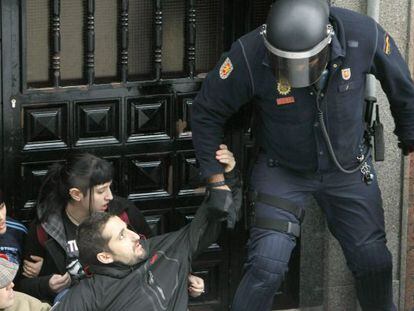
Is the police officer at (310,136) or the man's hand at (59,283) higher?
the police officer at (310,136)

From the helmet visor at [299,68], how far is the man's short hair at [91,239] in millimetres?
1070

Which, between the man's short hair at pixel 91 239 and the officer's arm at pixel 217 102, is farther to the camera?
the officer's arm at pixel 217 102

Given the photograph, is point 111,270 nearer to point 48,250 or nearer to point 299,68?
point 48,250

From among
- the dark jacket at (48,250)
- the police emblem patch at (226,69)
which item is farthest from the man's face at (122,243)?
the police emblem patch at (226,69)

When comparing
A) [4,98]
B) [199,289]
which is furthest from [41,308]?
[4,98]

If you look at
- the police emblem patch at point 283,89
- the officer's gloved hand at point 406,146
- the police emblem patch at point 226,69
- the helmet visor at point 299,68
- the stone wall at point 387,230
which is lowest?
the stone wall at point 387,230

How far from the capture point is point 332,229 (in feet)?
26.3

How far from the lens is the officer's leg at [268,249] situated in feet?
25.1

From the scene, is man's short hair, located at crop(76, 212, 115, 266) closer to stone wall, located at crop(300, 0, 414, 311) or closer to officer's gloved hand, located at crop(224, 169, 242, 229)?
officer's gloved hand, located at crop(224, 169, 242, 229)

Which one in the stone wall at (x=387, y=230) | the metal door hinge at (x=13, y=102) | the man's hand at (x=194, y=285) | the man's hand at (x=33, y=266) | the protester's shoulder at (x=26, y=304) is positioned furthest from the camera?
the stone wall at (x=387, y=230)

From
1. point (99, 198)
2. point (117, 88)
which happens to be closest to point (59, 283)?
point (99, 198)

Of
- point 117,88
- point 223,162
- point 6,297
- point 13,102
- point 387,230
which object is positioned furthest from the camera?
point 387,230

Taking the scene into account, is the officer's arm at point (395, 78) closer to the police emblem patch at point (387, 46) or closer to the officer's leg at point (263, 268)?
the police emblem patch at point (387, 46)

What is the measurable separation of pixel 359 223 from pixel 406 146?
46 centimetres
